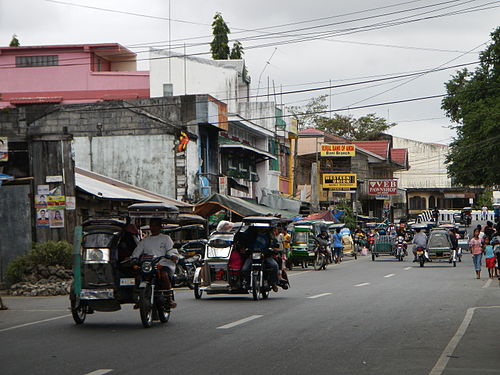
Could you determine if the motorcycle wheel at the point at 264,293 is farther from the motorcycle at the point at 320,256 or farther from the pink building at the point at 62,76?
the pink building at the point at 62,76

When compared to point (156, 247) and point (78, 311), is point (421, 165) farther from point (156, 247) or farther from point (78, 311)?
point (78, 311)

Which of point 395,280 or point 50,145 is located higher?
point 50,145

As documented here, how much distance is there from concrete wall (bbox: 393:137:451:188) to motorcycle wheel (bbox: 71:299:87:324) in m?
103

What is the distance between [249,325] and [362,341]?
2.54 m

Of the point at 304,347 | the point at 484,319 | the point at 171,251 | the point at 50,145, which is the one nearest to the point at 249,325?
the point at 171,251

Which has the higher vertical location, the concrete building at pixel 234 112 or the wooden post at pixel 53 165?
the concrete building at pixel 234 112

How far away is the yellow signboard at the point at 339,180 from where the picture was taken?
7356 centimetres

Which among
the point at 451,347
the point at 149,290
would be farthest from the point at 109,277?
the point at 451,347

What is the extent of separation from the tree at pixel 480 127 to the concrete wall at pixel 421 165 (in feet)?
174

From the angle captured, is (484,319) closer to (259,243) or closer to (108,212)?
(259,243)

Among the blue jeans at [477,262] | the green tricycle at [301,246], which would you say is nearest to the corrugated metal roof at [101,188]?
the green tricycle at [301,246]

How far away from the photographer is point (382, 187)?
289 feet

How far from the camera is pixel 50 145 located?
26125 mm

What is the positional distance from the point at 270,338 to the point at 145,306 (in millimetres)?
2435
